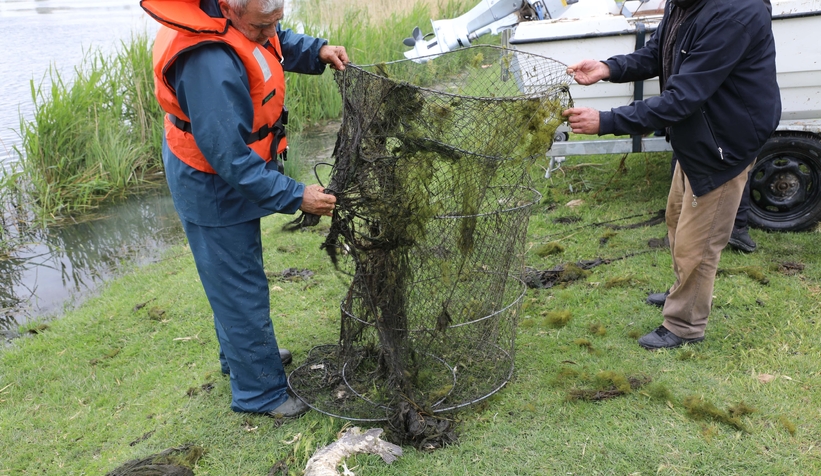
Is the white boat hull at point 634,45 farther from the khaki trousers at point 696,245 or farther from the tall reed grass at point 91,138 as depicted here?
the tall reed grass at point 91,138

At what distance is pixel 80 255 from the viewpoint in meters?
6.62

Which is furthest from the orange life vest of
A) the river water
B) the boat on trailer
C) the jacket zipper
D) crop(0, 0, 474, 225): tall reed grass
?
crop(0, 0, 474, 225): tall reed grass

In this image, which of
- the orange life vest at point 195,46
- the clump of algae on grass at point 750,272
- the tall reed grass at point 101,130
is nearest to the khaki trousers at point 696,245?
the clump of algae on grass at point 750,272

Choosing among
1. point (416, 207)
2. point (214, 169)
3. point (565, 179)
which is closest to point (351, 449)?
point (416, 207)

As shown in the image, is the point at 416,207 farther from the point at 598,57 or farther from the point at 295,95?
the point at 295,95

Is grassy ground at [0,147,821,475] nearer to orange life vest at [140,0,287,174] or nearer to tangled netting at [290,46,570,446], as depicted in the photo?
tangled netting at [290,46,570,446]

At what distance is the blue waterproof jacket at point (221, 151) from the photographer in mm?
2785

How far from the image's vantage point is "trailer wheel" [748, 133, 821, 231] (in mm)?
4664

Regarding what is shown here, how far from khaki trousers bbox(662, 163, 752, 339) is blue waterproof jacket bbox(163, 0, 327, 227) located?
81.1 inches

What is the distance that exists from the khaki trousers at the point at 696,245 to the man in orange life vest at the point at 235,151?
6.33 feet

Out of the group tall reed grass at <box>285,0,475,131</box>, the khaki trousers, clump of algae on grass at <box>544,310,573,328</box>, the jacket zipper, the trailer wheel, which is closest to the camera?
the jacket zipper

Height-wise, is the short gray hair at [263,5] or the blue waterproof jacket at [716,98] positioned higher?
the short gray hair at [263,5]

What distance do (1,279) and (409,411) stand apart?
4.97 metres

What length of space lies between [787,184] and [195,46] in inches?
167
